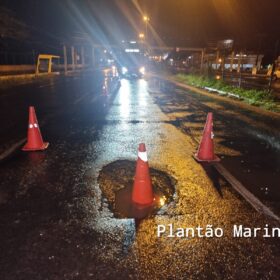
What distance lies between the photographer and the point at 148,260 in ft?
9.25

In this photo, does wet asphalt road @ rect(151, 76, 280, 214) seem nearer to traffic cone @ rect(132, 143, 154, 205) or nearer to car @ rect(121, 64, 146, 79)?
traffic cone @ rect(132, 143, 154, 205)

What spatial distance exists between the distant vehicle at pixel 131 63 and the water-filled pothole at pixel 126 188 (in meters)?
34.9

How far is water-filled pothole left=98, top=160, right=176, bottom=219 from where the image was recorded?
3779mm

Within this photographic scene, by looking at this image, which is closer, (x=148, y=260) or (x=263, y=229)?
(x=148, y=260)

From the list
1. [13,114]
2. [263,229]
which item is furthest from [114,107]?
[263,229]

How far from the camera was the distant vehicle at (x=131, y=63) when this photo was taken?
4003 cm

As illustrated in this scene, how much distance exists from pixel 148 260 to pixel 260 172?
3352 mm

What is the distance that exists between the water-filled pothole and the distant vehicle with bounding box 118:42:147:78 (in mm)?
34946

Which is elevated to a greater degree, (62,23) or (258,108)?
(62,23)

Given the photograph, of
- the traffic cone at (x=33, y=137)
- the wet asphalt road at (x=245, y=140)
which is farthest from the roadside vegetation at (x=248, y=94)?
the traffic cone at (x=33, y=137)

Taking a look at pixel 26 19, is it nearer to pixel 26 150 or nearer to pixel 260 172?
pixel 26 150

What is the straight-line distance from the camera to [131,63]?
45406 mm

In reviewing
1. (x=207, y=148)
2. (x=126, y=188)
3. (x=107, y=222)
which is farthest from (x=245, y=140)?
(x=107, y=222)

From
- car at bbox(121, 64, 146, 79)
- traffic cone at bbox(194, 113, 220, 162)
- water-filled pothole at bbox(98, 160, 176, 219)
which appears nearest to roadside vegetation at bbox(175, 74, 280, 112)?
traffic cone at bbox(194, 113, 220, 162)
